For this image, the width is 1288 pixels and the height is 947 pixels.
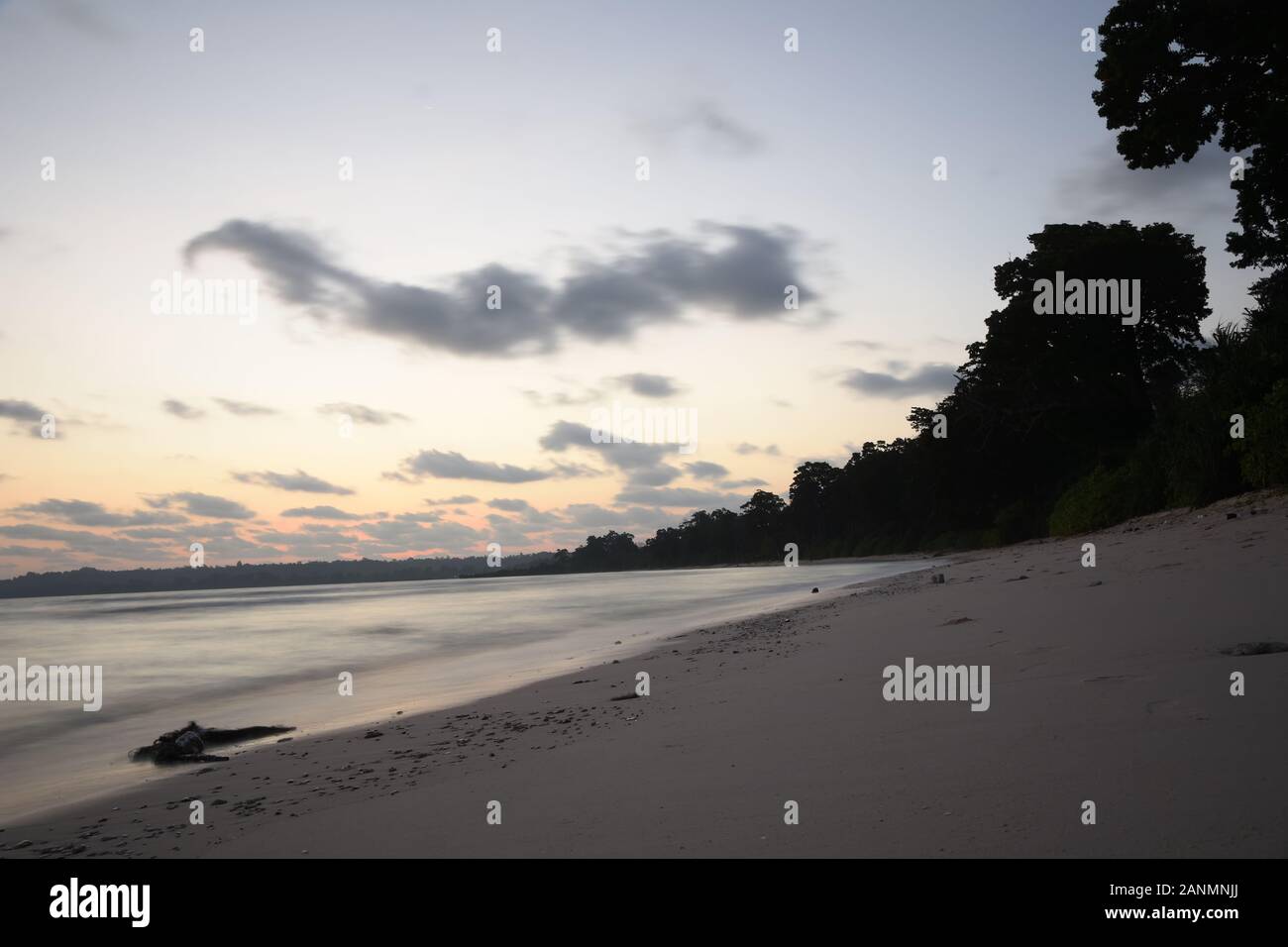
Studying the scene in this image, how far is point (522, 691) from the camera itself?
10258mm

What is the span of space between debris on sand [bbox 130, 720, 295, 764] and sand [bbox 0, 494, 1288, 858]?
46cm

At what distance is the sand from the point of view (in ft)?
9.86

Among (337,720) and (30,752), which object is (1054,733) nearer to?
(337,720)

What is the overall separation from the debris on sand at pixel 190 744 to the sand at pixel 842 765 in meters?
0.46

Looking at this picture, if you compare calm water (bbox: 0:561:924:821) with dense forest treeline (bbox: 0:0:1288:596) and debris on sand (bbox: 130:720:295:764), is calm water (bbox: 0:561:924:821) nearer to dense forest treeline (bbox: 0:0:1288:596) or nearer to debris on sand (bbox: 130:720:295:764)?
debris on sand (bbox: 130:720:295:764)

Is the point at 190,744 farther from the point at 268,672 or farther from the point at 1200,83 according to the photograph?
the point at 1200,83

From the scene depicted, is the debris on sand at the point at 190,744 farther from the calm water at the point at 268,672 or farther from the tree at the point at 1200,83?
the tree at the point at 1200,83

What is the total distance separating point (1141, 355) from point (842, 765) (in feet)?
134

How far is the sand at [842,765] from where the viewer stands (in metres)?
3.01

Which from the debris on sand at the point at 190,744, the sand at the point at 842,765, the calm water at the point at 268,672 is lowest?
the calm water at the point at 268,672

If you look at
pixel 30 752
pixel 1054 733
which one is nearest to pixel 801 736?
pixel 1054 733

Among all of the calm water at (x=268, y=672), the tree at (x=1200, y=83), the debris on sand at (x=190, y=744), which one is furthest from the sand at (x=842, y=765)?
the tree at (x=1200, y=83)

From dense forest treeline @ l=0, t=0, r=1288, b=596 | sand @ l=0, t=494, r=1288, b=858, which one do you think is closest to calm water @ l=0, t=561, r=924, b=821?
sand @ l=0, t=494, r=1288, b=858
